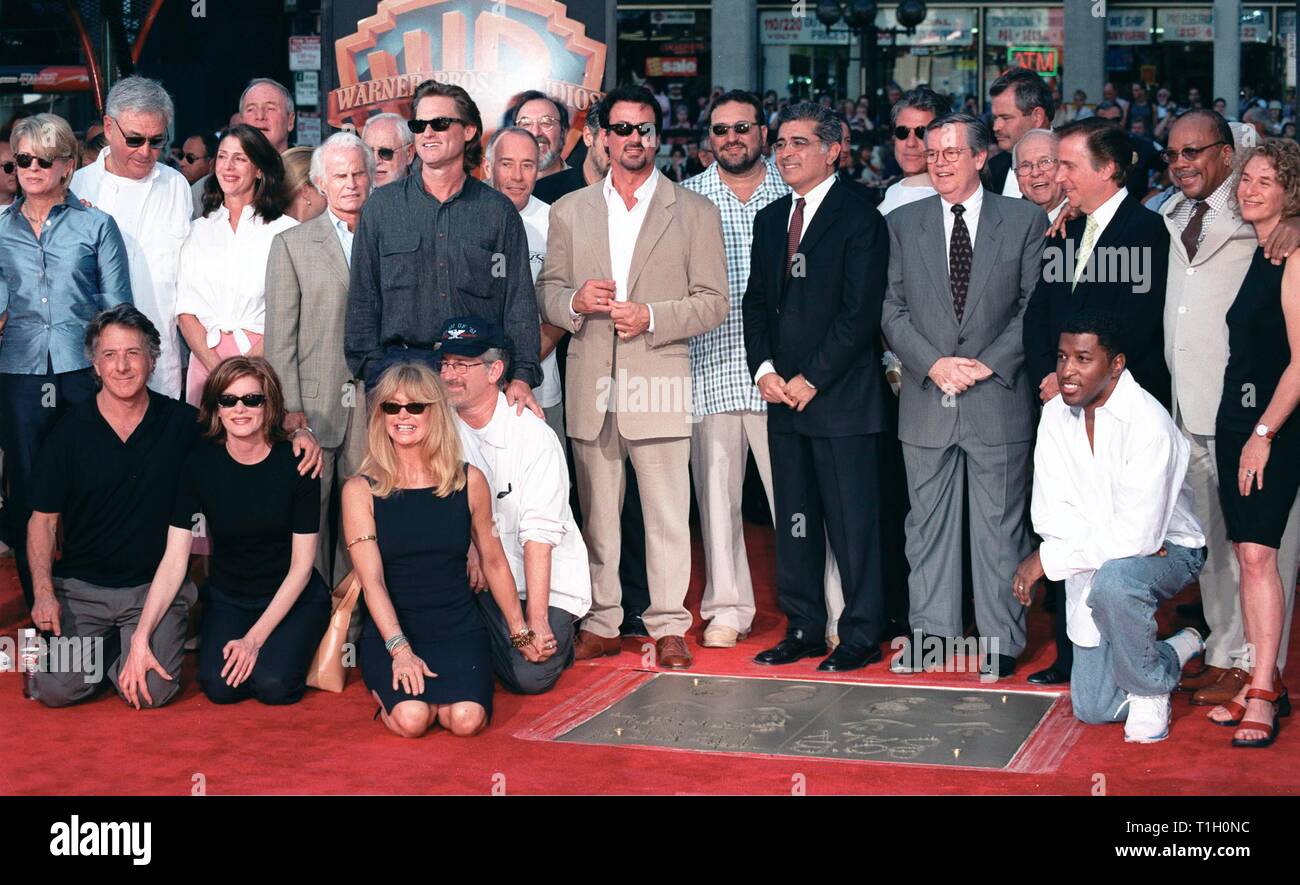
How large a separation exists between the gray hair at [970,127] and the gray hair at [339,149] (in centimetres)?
229

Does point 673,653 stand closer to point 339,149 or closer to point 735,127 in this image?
point 735,127

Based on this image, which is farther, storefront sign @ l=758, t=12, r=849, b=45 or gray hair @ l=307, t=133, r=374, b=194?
storefront sign @ l=758, t=12, r=849, b=45

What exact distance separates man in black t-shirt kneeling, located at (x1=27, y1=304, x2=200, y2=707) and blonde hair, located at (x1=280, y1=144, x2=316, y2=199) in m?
1.06

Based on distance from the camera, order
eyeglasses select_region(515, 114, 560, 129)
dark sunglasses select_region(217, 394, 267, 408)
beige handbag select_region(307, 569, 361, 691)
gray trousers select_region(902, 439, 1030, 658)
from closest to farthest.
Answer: dark sunglasses select_region(217, 394, 267, 408), beige handbag select_region(307, 569, 361, 691), gray trousers select_region(902, 439, 1030, 658), eyeglasses select_region(515, 114, 560, 129)

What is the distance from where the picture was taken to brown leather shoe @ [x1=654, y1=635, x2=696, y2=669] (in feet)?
Result: 21.5

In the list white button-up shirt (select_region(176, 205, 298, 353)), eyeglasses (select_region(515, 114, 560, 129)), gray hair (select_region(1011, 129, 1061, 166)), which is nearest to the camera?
white button-up shirt (select_region(176, 205, 298, 353))

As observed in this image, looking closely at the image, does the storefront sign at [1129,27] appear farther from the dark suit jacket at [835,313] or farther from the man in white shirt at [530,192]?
the dark suit jacket at [835,313]

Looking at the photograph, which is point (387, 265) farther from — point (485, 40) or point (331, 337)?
point (485, 40)

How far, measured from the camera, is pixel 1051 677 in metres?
6.28

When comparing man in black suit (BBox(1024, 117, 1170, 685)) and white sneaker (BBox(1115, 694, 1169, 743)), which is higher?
man in black suit (BBox(1024, 117, 1170, 685))

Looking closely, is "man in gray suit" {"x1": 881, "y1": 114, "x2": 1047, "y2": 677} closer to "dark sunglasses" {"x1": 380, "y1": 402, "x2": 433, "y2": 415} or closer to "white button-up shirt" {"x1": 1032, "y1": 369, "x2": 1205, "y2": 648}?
"white button-up shirt" {"x1": 1032, "y1": 369, "x2": 1205, "y2": 648}

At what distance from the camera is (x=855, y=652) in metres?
6.52

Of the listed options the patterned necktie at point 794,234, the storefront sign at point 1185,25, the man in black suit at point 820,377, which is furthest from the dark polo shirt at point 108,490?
the storefront sign at point 1185,25

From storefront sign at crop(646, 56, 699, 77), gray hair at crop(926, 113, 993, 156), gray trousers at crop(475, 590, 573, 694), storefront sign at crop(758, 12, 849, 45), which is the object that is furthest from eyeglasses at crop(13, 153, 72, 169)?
storefront sign at crop(646, 56, 699, 77)
